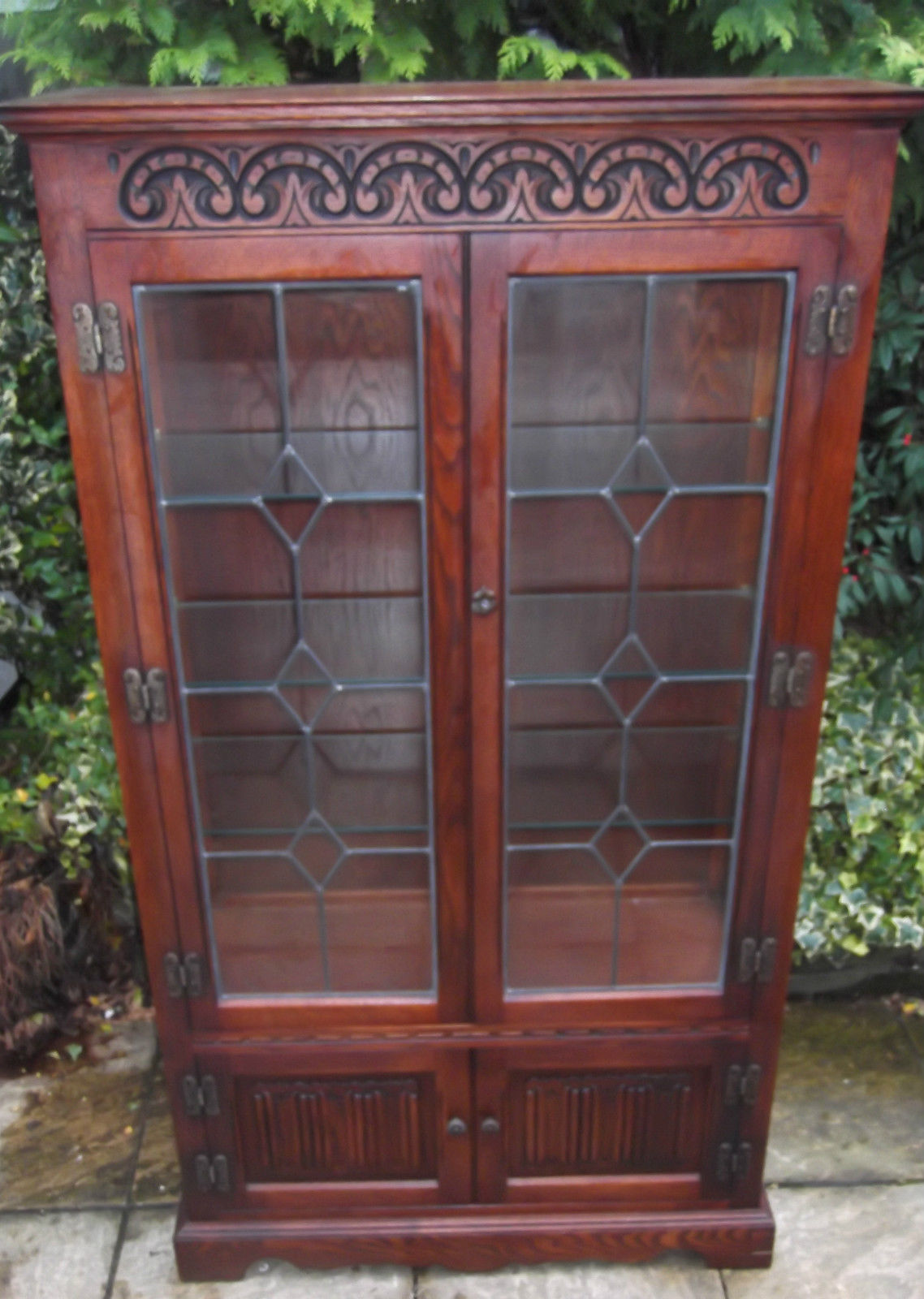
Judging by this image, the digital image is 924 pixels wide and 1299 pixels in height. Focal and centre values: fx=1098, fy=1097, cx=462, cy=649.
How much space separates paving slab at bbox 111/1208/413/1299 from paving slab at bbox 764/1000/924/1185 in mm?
727

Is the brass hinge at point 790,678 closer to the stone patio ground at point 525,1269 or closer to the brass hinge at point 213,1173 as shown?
the stone patio ground at point 525,1269

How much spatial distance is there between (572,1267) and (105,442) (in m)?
1.51

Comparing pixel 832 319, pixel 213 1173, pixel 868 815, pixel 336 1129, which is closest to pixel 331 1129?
pixel 336 1129

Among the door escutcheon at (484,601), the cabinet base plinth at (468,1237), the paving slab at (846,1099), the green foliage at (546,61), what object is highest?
the green foliage at (546,61)

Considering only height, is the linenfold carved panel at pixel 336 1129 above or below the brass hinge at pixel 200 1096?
below

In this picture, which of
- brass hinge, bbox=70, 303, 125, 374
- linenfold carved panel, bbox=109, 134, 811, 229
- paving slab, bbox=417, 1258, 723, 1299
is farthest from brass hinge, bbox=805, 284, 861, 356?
paving slab, bbox=417, 1258, 723, 1299

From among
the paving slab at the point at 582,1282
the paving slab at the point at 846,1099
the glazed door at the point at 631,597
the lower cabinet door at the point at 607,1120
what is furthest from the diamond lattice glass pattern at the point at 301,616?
the paving slab at the point at 846,1099

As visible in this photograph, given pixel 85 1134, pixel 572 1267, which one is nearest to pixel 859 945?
pixel 572 1267

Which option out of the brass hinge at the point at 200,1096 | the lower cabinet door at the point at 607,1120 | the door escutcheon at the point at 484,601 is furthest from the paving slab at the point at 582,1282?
the door escutcheon at the point at 484,601

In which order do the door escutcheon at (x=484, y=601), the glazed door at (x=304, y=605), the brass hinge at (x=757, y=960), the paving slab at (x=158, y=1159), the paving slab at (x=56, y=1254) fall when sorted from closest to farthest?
the glazed door at (x=304, y=605) → the door escutcheon at (x=484, y=601) → the brass hinge at (x=757, y=960) → the paving slab at (x=56, y=1254) → the paving slab at (x=158, y=1159)

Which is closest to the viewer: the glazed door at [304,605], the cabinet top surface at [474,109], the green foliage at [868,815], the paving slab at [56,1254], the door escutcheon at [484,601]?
the cabinet top surface at [474,109]

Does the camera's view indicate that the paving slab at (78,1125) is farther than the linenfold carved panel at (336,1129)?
Yes

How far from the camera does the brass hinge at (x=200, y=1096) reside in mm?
1692

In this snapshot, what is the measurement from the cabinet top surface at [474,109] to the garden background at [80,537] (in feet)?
1.56
